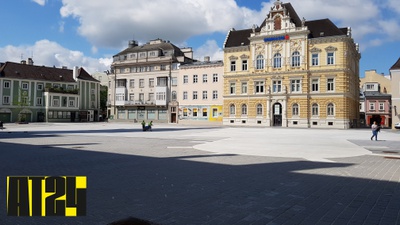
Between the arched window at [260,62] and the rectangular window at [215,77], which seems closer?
the arched window at [260,62]

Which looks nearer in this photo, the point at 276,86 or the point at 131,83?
the point at 276,86

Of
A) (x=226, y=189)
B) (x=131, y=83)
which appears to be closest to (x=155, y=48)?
(x=131, y=83)

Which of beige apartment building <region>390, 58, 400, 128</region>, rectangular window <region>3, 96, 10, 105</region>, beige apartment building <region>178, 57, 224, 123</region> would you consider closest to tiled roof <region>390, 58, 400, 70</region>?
beige apartment building <region>390, 58, 400, 128</region>

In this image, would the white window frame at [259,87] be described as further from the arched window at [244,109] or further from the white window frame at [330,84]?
the white window frame at [330,84]

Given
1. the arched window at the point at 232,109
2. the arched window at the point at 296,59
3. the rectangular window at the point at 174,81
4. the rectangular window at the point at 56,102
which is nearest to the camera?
the arched window at the point at 296,59

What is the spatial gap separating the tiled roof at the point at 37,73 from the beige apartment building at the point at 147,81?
1216 centimetres

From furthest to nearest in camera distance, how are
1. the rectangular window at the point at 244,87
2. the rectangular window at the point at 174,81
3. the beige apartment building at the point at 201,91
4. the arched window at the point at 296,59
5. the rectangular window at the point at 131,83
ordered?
the rectangular window at the point at 131,83, the rectangular window at the point at 174,81, the beige apartment building at the point at 201,91, the rectangular window at the point at 244,87, the arched window at the point at 296,59

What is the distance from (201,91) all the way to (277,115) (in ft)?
52.1

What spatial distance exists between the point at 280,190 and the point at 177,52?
6348cm

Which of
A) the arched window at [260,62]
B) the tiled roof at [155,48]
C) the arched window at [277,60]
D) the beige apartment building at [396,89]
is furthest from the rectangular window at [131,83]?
the beige apartment building at [396,89]

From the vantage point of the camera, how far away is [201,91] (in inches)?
2485

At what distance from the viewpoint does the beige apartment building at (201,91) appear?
61.4 metres

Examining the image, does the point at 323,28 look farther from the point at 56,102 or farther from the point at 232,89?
the point at 56,102

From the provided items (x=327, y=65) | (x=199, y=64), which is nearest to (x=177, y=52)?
(x=199, y=64)
